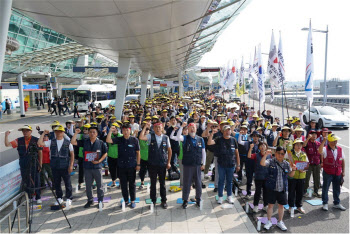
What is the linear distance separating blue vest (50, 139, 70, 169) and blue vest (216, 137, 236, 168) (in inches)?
138

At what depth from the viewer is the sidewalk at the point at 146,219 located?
4.86 metres

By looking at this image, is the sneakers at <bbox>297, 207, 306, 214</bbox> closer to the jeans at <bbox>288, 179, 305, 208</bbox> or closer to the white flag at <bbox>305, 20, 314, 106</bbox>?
the jeans at <bbox>288, 179, 305, 208</bbox>

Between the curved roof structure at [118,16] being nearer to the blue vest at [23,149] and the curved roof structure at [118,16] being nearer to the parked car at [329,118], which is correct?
the blue vest at [23,149]

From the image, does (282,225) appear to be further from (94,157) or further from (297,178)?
(94,157)

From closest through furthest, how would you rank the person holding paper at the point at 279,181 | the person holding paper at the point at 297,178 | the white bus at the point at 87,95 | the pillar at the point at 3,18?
the person holding paper at the point at 279,181
the pillar at the point at 3,18
the person holding paper at the point at 297,178
the white bus at the point at 87,95

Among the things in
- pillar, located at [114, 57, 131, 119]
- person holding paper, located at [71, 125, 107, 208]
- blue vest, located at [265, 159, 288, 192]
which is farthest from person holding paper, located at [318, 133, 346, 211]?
Result: pillar, located at [114, 57, 131, 119]

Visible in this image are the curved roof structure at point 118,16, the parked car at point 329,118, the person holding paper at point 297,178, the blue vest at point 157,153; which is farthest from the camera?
the parked car at point 329,118

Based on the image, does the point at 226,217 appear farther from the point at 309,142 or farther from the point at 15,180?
the point at 15,180

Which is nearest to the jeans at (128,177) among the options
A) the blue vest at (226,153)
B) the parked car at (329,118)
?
the blue vest at (226,153)

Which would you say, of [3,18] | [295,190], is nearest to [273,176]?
[295,190]

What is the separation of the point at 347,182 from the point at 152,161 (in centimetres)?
594

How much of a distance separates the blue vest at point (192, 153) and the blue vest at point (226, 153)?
51 cm

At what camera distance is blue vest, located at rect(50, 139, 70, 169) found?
220 inches

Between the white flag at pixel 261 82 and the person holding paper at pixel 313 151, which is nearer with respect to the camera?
the person holding paper at pixel 313 151
